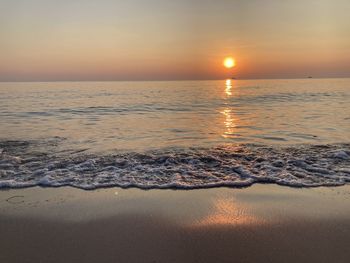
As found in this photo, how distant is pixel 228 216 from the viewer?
5.44m

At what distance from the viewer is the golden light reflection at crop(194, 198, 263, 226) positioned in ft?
17.1

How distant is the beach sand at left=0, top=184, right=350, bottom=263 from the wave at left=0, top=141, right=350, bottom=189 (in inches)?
21.8

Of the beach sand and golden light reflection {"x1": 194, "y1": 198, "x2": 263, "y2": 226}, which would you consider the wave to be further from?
golden light reflection {"x1": 194, "y1": 198, "x2": 263, "y2": 226}

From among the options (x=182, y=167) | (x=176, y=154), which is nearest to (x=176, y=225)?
(x=182, y=167)

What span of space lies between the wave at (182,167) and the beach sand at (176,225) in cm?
55

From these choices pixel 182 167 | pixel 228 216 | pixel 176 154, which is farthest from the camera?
pixel 176 154

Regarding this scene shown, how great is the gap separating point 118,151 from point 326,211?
22.1ft

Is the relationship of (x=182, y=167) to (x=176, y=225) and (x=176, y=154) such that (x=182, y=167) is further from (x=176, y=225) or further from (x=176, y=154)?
(x=176, y=225)

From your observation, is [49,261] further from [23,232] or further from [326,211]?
[326,211]

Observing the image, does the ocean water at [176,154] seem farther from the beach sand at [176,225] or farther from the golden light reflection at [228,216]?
the golden light reflection at [228,216]

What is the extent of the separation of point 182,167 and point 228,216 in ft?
11.2

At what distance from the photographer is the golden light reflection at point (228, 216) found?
5207mm

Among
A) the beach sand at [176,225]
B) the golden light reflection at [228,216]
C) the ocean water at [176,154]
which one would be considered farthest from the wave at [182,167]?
the golden light reflection at [228,216]

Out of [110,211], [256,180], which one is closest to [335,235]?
[256,180]
